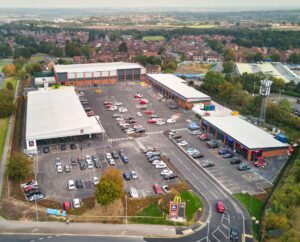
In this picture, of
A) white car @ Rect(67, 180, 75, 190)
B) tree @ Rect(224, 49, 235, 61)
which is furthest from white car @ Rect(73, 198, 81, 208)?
tree @ Rect(224, 49, 235, 61)

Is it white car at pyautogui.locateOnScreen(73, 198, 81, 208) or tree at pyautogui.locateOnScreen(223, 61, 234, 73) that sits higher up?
tree at pyautogui.locateOnScreen(223, 61, 234, 73)

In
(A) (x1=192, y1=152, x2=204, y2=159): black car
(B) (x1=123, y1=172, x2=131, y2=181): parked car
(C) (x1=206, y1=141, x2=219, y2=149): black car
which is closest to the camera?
(B) (x1=123, y1=172, x2=131, y2=181): parked car

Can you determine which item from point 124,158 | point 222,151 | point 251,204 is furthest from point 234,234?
point 124,158

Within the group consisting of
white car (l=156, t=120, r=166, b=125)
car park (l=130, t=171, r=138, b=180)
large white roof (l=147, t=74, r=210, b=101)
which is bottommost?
car park (l=130, t=171, r=138, b=180)

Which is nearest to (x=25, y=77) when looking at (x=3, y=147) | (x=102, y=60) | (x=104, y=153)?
(x=102, y=60)

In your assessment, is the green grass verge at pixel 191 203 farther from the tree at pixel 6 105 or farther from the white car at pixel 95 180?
the tree at pixel 6 105

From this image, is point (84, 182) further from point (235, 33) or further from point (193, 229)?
point (235, 33)

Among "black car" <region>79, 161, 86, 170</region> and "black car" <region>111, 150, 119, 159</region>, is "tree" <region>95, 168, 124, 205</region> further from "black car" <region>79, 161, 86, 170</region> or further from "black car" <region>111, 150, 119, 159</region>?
"black car" <region>111, 150, 119, 159</region>
